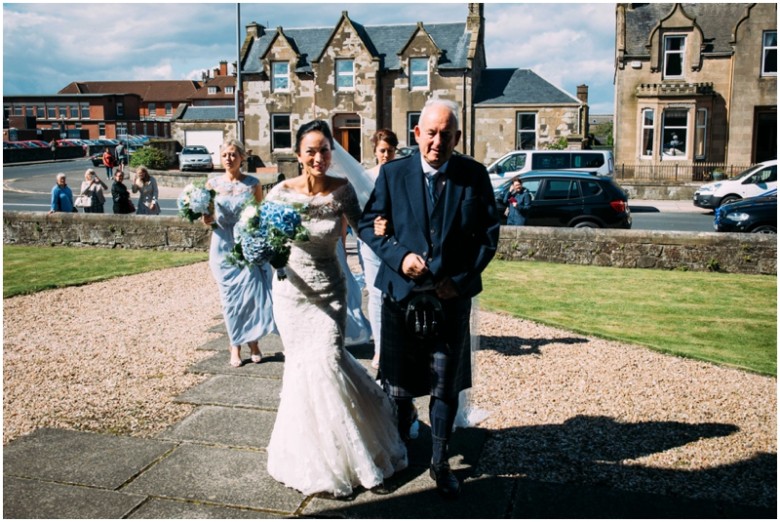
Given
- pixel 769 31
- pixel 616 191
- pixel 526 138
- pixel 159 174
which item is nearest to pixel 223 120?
pixel 159 174

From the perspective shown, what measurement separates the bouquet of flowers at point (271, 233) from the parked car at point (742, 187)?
23.6 meters

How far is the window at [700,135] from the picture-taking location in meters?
35.0

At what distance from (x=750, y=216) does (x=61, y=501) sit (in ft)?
49.4

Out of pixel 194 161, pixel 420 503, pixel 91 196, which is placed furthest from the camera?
pixel 194 161

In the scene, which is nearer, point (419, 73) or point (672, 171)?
point (672, 171)

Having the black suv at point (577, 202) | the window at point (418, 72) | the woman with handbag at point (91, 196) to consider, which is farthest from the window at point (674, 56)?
the woman with handbag at point (91, 196)

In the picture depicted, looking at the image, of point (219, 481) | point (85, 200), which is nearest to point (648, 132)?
point (85, 200)

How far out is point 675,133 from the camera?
116ft

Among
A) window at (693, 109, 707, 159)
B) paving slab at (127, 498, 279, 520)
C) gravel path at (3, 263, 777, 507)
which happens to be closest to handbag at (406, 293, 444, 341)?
gravel path at (3, 263, 777, 507)

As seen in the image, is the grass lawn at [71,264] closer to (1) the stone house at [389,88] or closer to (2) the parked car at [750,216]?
(2) the parked car at [750,216]

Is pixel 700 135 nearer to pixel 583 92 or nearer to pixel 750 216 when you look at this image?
pixel 583 92

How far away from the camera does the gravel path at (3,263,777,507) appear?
489 centimetres

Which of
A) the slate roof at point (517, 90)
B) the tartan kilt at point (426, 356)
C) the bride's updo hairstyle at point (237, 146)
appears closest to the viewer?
the tartan kilt at point (426, 356)

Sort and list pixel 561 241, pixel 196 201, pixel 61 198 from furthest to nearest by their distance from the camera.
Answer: pixel 61 198, pixel 561 241, pixel 196 201
